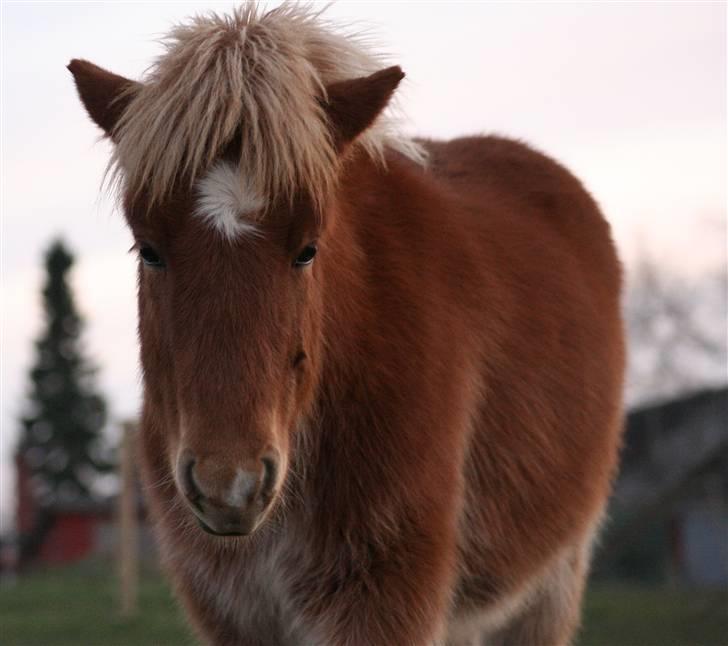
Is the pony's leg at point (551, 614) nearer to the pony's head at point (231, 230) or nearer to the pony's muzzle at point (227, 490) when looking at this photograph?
the pony's head at point (231, 230)

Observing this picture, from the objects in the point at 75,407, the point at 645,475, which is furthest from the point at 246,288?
the point at 75,407

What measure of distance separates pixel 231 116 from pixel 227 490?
108cm

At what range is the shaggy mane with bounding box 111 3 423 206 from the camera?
11.8ft

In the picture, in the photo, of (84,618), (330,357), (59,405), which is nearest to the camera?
(330,357)

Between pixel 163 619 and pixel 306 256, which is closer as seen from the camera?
pixel 306 256

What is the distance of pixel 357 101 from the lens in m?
3.83

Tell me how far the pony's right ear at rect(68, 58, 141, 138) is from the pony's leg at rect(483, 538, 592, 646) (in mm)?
2972

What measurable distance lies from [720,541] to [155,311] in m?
23.2

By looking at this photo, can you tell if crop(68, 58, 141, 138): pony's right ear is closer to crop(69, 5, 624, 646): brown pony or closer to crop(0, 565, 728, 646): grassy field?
crop(69, 5, 624, 646): brown pony

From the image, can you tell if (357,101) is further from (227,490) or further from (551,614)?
(551,614)

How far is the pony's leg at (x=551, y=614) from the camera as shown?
5762 mm

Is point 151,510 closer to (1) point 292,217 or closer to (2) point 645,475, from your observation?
(1) point 292,217

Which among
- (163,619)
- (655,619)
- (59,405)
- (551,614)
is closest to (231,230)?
(551,614)

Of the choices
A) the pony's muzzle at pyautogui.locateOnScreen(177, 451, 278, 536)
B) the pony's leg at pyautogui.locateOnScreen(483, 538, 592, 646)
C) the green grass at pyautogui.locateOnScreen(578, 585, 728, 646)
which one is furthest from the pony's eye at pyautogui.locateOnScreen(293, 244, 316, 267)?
the green grass at pyautogui.locateOnScreen(578, 585, 728, 646)
